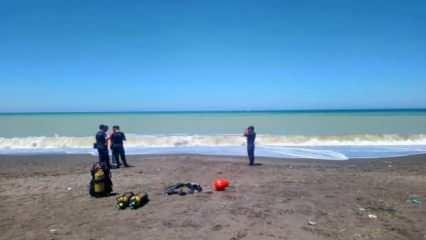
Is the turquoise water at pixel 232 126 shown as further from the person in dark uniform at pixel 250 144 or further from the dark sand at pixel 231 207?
the dark sand at pixel 231 207

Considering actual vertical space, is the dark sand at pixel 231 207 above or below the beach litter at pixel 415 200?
above

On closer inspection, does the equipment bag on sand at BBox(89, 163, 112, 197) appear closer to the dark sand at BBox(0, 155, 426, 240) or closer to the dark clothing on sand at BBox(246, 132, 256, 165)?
the dark sand at BBox(0, 155, 426, 240)

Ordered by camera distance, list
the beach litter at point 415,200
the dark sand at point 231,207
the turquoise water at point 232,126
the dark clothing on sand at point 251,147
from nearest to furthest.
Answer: the dark sand at point 231,207 → the beach litter at point 415,200 → the dark clothing on sand at point 251,147 → the turquoise water at point 232,126

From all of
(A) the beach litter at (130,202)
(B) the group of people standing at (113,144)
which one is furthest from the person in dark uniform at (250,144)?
(A) the beach litter at (130,202)

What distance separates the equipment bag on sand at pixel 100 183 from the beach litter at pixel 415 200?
23.5 ft

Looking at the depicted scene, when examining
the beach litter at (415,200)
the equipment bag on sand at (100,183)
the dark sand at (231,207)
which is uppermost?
the equipment bag on sand at (100,183)

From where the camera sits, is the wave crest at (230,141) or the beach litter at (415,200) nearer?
the beach litter at (415,200)

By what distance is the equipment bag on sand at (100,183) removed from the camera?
1024 centimetres

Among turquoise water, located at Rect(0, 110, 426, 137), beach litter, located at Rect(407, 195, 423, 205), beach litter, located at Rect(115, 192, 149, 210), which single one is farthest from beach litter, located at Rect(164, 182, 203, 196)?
turquoise water, located at Rect(0, 110, 426, 137)

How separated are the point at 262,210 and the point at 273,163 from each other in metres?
9.55

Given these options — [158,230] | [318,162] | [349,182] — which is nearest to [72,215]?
[158,230]

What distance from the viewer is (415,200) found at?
965 centimetres

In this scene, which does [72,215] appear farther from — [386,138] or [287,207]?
[386,138]

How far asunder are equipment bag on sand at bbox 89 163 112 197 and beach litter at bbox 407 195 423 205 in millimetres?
7162
